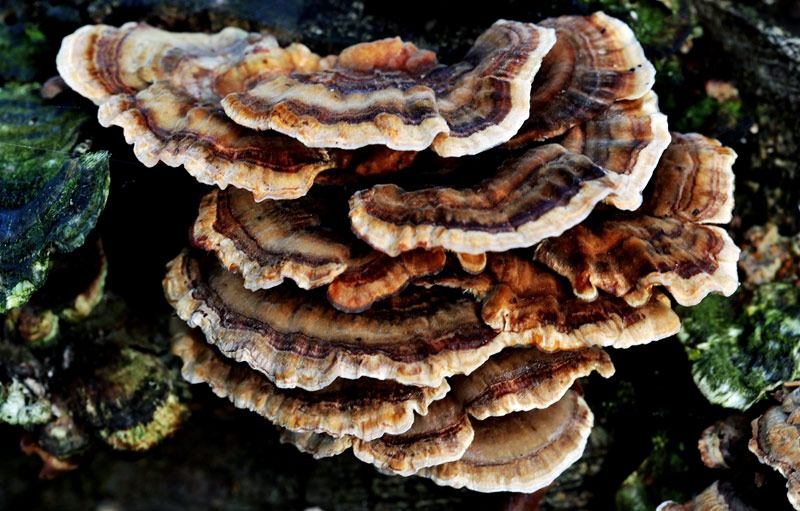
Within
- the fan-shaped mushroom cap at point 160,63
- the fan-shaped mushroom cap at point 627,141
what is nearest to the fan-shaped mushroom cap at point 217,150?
the fan-shaped mushroom cap at point 160,63

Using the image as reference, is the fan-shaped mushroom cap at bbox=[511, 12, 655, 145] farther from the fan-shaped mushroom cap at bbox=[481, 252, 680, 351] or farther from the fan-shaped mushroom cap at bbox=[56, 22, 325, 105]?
the fan-shaped mushroom cap at bbox=[56, 22, 325, 105]

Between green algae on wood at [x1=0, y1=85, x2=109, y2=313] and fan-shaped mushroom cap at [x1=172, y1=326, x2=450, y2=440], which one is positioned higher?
green algae on wood at [x1=0, y1=85, x2=109, y2=313]

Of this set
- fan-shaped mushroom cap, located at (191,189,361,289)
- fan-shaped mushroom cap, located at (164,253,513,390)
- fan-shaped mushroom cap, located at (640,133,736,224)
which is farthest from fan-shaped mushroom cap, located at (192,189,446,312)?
fan-shaped mushroom cap, located at (640,133,736,224)

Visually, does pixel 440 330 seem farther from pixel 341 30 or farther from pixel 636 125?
pixel 341 30

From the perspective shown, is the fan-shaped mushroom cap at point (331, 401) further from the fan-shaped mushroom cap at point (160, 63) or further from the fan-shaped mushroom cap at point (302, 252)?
the fan-shaped mushroom cap at point (160, 63)

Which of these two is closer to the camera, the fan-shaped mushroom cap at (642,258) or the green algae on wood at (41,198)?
the fan-shaped mushroom cap at (642,258)

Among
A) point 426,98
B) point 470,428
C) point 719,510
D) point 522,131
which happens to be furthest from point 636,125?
point 719,510

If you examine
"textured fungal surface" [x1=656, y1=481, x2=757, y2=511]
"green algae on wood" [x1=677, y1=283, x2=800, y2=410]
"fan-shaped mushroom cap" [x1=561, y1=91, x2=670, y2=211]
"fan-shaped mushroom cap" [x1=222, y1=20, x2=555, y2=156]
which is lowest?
"textured fungal surface" [x1=656, y1=481, x2=757, y2=511]
